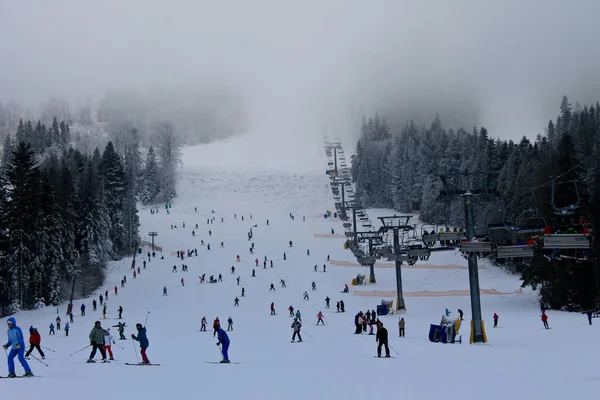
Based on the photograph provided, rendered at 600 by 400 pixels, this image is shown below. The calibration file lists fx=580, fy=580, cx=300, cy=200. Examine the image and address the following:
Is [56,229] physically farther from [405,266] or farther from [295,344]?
[405,266]

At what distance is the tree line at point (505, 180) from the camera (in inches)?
1332

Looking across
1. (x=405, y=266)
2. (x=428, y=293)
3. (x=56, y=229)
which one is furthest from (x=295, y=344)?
(x=405, y=266)

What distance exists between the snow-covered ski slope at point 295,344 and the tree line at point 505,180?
11.5ft

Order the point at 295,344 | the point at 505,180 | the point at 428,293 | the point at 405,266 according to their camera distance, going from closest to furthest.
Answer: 1. the point at 295,344
2. the point at 428,293
3. the point at 405,266
4. the point at 505,180

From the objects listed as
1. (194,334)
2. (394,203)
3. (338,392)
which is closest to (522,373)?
(338,392)

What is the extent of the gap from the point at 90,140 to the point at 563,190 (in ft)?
595

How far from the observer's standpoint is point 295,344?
23781 mm

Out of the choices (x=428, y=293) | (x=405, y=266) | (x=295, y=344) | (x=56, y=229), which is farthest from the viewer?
(x=405, y=266)

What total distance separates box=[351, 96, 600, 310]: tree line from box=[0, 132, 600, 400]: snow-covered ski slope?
3515 mm

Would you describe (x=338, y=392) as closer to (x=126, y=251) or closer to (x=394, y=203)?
(x=126, y=251)

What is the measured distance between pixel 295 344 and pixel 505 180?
54.4 metres

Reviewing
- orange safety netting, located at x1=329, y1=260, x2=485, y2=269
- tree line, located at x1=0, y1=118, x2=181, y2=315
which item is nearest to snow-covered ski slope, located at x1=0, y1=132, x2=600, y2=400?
orange safety netting, located at x1=329, y1=260, x2=485, y2=269

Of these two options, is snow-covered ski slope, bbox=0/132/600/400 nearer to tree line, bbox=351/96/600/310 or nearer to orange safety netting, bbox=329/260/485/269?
orange safety netting, bbox=329/260/485/269

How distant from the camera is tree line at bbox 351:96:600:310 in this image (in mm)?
33828
